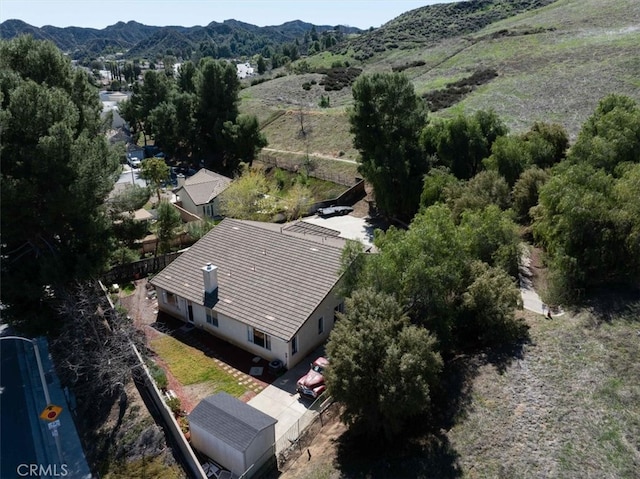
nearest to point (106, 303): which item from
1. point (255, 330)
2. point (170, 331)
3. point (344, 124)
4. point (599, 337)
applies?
point (170, 331)

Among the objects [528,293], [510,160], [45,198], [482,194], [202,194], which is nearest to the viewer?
[45,198]

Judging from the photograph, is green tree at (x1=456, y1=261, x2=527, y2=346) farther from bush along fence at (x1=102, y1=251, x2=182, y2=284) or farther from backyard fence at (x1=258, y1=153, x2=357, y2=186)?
backyard fence at (x1=258, y1=153, x2=357, y2=186)

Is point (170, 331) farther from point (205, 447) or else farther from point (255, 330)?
→ point (205, 447)

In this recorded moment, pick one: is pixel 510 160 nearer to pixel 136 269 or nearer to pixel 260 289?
pixel 260 289

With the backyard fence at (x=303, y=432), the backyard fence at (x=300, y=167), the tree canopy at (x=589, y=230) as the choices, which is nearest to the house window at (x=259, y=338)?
the backyard fence at (x=303, y=432)

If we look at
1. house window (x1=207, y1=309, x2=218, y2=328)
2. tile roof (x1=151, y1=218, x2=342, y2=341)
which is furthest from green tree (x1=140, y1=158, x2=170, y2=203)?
house window (x1=207, y1=309, x2=218, y2=328)

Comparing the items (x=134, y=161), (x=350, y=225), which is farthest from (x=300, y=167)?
(x=134, y=161)
